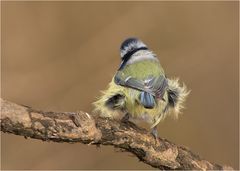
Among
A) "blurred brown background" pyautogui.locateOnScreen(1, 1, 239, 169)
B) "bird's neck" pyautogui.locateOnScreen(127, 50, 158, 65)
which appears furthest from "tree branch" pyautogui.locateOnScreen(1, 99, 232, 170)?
"blurred brown background" pyautogui.locateOnScreen(1, 1, 239, 169)

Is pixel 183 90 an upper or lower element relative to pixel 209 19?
lower

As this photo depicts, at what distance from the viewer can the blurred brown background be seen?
579cm

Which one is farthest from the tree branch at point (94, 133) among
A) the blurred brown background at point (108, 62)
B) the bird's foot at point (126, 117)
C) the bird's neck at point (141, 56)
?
the blurred brown background at point (108, 62)

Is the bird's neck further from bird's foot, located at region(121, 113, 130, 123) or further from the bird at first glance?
bird's foot, located at region(121, 113, 130, 123)

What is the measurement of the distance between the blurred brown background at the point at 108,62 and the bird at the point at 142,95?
2280mm

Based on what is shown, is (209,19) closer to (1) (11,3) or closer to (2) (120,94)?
(1) (11,3)

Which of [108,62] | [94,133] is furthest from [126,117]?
[108,62]

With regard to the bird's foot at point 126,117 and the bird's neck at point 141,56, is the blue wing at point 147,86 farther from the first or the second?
the bird's neck at point 141,56

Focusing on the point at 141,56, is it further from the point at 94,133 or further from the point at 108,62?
the point at 108,62

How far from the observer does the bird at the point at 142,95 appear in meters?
3.27

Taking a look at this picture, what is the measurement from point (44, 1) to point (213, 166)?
3.24 metres

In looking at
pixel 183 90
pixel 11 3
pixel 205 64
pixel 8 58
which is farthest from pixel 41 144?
pixel 183 90

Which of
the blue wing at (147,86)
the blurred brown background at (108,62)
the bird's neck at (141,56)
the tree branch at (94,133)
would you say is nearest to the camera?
the tree branch at (94,133)

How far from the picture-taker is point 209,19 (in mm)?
6555
